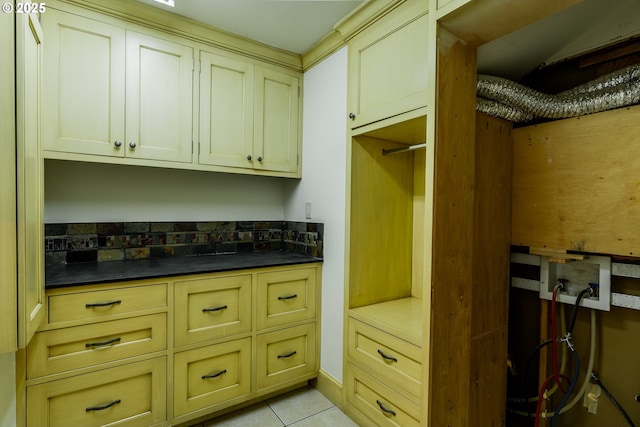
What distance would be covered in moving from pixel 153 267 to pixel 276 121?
4.37 feet

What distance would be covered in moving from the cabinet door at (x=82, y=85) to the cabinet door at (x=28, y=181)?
0.34 m

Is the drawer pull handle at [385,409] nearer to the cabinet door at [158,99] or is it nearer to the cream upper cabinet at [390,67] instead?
the cream upper cabinet at [390,67]

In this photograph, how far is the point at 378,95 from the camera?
1752 mm

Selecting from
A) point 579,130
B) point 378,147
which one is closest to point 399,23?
point 378,147

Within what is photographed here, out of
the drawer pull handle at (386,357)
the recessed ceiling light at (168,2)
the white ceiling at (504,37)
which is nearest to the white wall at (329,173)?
the white ceiling at (504,37)

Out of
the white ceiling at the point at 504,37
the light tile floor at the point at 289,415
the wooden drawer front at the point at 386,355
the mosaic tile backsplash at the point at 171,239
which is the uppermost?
the white ceiling at the point at 504,37

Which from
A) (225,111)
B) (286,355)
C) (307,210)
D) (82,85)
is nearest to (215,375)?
(286,355)

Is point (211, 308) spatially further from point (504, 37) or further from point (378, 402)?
point (504, 37)

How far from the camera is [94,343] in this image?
59.5 inches

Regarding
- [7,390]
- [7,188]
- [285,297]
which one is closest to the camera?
[7,188]

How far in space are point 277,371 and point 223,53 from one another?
220 centimetres

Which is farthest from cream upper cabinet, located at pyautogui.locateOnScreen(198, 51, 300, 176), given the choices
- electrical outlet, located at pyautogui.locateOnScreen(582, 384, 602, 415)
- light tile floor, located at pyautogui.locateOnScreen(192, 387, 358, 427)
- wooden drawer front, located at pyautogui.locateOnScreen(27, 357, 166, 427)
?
electrical outlet, located at pyautogui.locateOnScreen(582, 384, 602, 415)

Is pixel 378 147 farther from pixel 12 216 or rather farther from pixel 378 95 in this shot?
pixel 12 216

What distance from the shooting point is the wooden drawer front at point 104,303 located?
1.43 m
